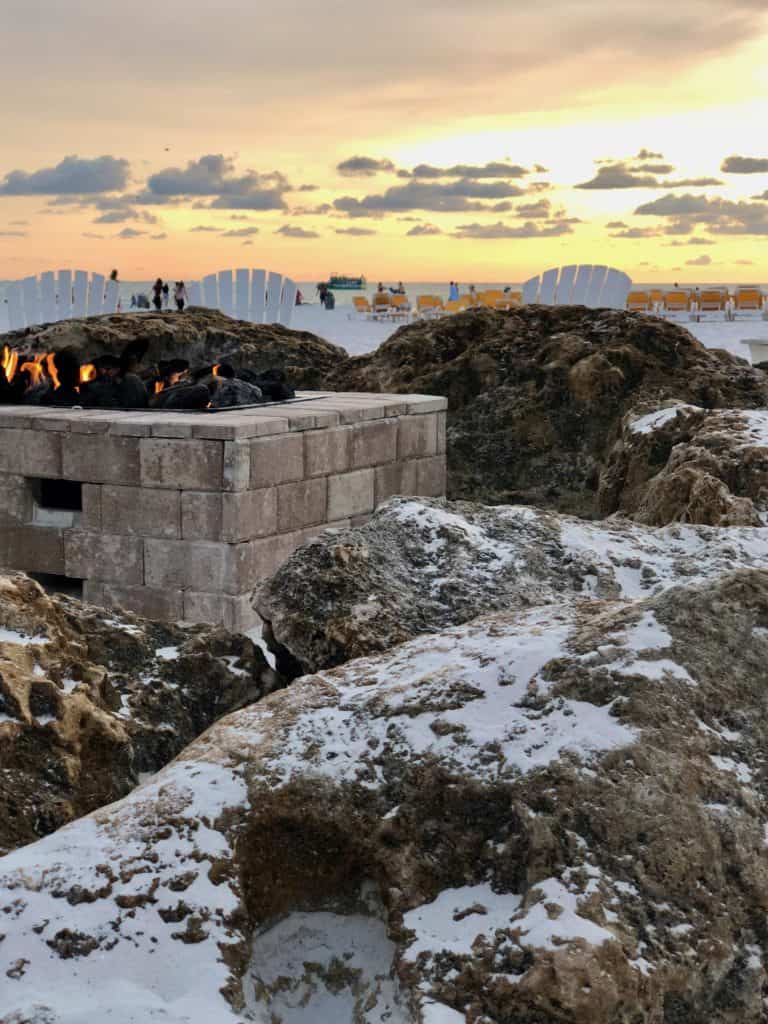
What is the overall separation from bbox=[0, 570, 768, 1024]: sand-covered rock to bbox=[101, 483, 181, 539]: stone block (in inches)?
152

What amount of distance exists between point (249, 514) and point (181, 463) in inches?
16.7

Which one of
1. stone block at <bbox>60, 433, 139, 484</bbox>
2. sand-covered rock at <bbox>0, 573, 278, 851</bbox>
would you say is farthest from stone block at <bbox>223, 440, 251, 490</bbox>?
sand-covered rock at <bbox>0, 573, 278, 851</bbox>

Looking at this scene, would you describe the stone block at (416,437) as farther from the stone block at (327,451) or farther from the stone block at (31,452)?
the stone block at (31,452)

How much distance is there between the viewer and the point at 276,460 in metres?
6.21

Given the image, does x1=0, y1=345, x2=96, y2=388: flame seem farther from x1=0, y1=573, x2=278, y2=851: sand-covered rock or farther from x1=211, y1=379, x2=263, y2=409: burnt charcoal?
x1=0, y1=573, x2=278, y2=851: sand-covered rock

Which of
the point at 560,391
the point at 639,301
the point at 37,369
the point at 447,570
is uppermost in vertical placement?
the point at 639,301

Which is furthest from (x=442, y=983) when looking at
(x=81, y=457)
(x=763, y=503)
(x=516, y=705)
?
(x=81, y=457)

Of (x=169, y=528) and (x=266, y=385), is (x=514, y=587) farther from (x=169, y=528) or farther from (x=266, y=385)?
(x=266, y=385)

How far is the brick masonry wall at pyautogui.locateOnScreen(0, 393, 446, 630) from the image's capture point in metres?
5.97

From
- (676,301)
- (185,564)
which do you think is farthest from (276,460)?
(676,301)

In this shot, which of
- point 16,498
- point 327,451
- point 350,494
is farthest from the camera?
point 350,494

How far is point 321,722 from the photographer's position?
2227 millimetres

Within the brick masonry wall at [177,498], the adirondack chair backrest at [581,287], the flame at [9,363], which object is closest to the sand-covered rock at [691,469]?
the brick masonry wall at [177,498]

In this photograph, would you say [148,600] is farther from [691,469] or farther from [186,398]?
[691,469]
